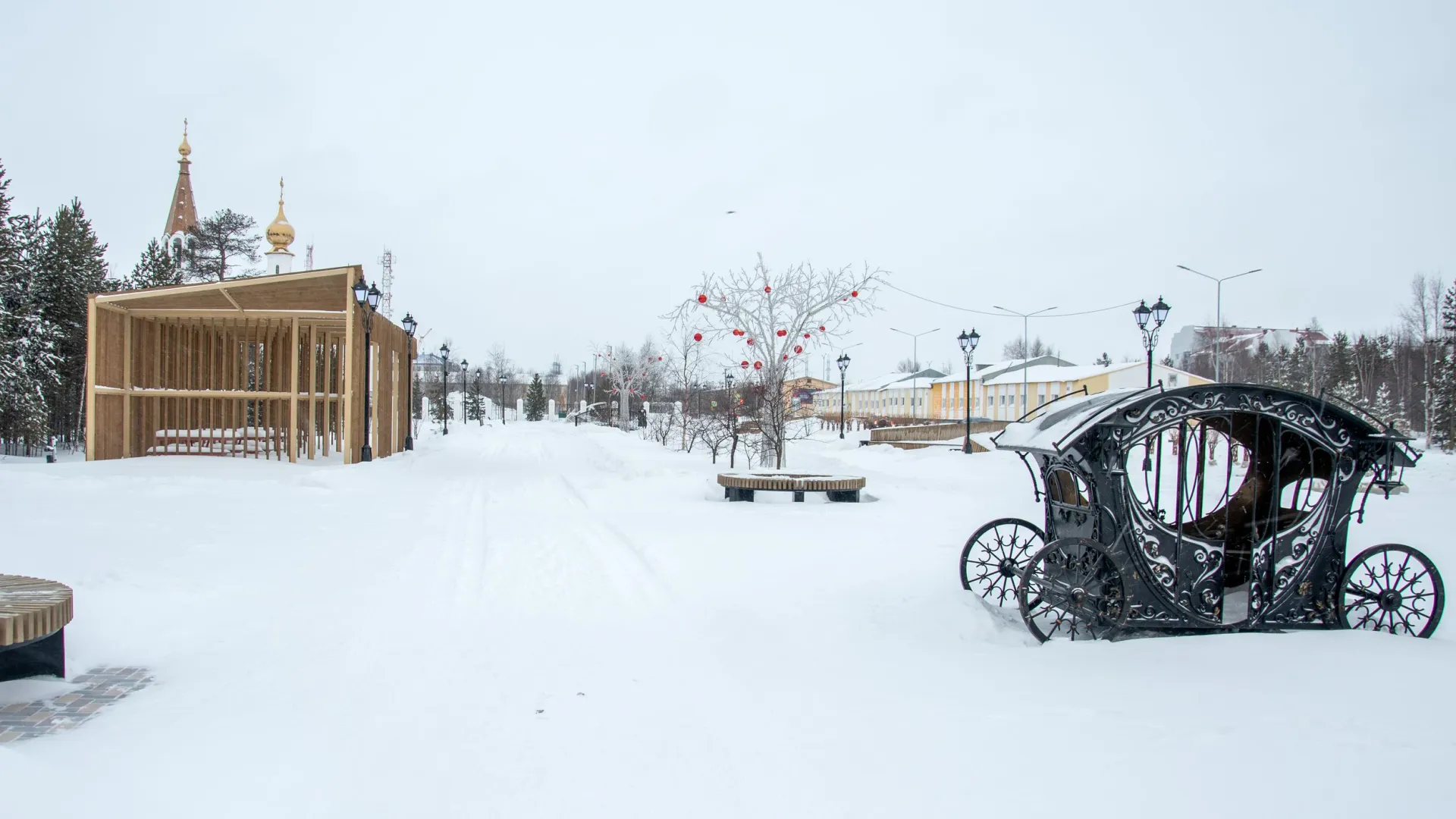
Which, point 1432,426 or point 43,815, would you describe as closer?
point 43,815

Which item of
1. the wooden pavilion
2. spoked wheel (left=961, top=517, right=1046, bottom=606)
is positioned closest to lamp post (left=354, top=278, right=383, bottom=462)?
the wooden pavilion

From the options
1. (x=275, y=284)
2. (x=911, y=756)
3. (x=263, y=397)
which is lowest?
(x=911, y=756)

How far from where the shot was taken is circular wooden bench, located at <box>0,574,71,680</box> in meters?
3.99

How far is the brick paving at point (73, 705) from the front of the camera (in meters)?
3.74

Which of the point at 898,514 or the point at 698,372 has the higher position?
the point at 698,372

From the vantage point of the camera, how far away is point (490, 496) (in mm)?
13172

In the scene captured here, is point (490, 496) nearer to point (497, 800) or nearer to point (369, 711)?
point (369, 711)

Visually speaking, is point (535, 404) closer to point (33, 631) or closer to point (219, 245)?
point (219, 245)

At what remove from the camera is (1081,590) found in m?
5.33

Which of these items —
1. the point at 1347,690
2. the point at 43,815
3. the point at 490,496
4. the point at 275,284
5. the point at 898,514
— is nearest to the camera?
the point at 43,815

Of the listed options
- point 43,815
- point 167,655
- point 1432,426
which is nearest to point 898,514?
point 167,655

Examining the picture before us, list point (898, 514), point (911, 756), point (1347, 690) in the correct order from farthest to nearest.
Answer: point (898, 514), point (1347, 690), point (911, 756)

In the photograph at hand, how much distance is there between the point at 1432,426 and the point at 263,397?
48765mm

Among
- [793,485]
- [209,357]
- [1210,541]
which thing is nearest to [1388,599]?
[1210,541]
